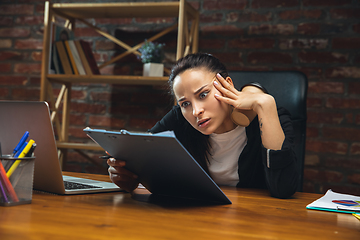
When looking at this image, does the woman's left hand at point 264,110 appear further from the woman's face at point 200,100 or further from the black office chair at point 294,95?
the black office chair at point 294,95

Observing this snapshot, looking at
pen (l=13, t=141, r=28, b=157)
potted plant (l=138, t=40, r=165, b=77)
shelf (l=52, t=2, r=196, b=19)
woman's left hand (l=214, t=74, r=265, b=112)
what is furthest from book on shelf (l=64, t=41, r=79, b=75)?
pen (l=13, t=141, r=28, b=157)

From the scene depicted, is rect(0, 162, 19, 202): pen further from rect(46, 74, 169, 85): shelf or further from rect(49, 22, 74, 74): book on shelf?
rect(49, 22, 74, 74): book on shelf

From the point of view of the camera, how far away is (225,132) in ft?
4.25

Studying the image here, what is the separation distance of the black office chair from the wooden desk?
0.54m

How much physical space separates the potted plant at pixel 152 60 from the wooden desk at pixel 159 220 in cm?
125

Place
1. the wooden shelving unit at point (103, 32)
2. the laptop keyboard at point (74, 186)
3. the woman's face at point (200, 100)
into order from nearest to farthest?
the laptop keyboard at point (74, 186) → the woman's face at point (200, 100) → the wooden shelving unit at point (103, 32)

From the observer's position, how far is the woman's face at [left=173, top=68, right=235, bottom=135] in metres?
1.06

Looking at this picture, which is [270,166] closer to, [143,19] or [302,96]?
[302,96]

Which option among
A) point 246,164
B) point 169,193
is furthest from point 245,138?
point 169,193

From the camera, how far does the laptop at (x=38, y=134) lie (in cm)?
67

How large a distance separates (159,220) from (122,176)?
0.91ft

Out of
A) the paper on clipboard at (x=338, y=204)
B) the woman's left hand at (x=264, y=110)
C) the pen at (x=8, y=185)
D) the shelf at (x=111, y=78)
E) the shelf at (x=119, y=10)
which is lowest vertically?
the paper on clipboard at (x=338, y=204)

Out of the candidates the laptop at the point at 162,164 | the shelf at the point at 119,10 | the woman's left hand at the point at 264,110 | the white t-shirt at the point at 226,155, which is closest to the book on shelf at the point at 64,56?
the shelf at the point at 119,10

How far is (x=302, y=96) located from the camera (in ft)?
4.22
